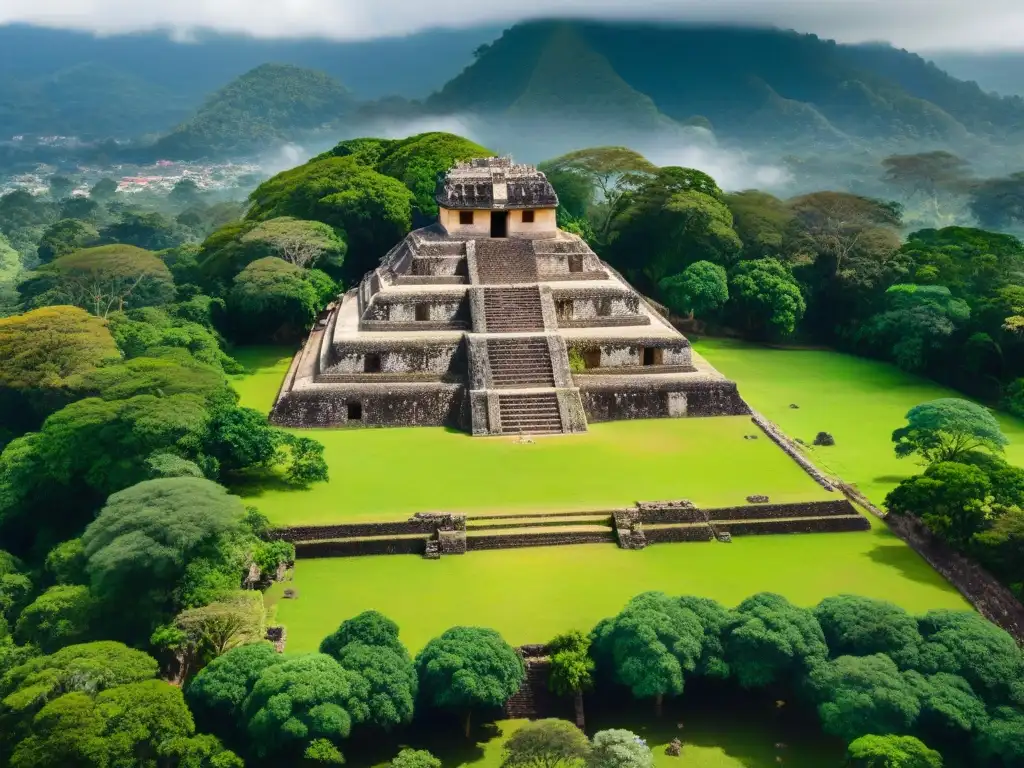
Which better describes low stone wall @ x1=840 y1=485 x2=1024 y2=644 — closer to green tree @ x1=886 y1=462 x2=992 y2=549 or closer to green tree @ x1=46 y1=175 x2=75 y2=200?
green tree @ x1=886 y1=462 x2=992 y2=549

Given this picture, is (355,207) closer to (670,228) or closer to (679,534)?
(670,228)

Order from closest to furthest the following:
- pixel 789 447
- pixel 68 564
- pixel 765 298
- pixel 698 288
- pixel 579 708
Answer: pixel 579 708, pixel 68 564, pixel 789 447, pixel 698 288, pixel 765 298

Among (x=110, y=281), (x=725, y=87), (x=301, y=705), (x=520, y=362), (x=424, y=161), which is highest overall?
(x=725, y=87)

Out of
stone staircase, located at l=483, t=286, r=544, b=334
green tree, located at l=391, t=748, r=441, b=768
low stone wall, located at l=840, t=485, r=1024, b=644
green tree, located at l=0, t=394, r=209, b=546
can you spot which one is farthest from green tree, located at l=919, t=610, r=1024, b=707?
stone staircase, located at l=483, t=286, r=544, b=334

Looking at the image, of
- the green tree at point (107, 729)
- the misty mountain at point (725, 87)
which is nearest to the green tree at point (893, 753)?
the green tree at point (107, 729)

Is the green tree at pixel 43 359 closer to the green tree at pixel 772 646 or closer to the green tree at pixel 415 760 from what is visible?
the green tree at pixel 415 760

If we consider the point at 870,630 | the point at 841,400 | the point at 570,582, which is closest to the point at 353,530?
the point at 570,582

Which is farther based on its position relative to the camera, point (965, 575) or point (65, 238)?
point (65, 238)
